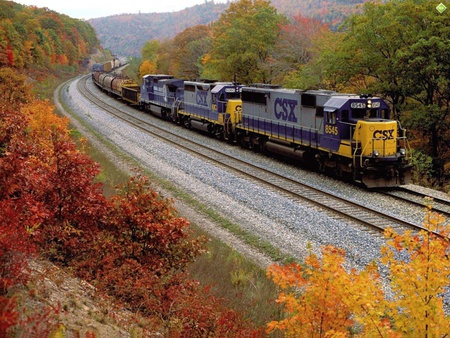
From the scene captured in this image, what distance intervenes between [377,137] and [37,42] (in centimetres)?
9665

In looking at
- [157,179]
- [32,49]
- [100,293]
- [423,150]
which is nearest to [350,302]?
[100,293]

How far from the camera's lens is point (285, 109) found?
26.8 meters

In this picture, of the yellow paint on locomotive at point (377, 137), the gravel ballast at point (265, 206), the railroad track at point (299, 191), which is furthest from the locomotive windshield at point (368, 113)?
the railroad track at point (299, 191)

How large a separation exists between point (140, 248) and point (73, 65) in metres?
140

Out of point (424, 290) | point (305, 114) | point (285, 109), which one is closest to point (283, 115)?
point (285, 109)

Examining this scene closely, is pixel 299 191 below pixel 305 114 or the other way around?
below

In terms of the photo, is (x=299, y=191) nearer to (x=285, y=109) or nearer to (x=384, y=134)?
(x=384, y=134)

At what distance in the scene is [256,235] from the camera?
15984 mm

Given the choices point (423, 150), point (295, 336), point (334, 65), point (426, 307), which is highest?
point (334, 65)

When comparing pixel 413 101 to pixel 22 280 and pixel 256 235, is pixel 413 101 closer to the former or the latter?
pixel 256 235

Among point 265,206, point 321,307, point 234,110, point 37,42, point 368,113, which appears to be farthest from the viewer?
point 37,42

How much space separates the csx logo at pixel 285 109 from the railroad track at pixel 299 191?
3.23 m

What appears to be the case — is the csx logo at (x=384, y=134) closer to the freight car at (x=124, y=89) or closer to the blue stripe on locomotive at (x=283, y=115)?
the blue stripe on locomotive at (x=283, y=115)

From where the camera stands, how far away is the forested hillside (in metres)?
69.8
